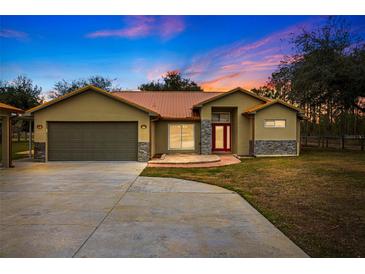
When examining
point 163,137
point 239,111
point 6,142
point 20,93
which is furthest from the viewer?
point 20,93

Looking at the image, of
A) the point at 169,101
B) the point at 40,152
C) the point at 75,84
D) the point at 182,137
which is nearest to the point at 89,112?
the point at 40,152

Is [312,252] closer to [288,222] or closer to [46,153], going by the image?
[288,222]

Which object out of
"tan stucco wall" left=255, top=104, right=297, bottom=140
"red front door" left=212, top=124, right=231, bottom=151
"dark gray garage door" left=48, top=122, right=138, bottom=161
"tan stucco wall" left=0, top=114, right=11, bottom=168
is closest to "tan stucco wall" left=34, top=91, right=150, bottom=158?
"dark gray garage door" left=48, top=122, right=138, bottom=161

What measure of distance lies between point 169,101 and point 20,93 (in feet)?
64.4

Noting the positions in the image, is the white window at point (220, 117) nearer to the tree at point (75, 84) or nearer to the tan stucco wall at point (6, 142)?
the tan stucco wall at point (6, 142)

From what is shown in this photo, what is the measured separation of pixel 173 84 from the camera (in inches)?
1688

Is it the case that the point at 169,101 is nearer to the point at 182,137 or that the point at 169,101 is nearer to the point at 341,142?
the point at 182,137

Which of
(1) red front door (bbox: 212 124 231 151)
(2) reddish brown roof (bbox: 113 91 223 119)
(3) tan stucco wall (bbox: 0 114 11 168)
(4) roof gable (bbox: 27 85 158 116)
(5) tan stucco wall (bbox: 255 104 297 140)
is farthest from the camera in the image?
(1) red front door (bbox: 212 124 231 151)

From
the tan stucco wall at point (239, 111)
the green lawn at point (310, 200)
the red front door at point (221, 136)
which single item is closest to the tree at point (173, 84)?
the red front door at point (221, 136)

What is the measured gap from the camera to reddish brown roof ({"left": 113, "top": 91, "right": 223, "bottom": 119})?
18.0 metres

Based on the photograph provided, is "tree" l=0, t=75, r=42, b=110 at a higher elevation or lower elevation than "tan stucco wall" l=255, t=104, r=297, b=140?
higher

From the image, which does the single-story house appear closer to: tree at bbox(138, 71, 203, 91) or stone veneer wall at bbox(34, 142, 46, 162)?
stone veneer wall at bbox(34, 142, 46, 162)

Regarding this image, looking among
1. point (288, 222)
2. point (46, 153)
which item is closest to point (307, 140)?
point (46, 153)

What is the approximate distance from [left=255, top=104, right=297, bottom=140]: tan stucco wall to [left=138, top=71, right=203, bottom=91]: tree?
26348 millimetres
